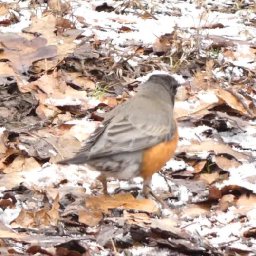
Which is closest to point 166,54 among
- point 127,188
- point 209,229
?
point 127,188

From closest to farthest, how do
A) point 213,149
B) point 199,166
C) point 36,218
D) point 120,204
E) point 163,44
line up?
point 36,218 → point 120,204 → point 199,166 → point 213,149 → point 163,44

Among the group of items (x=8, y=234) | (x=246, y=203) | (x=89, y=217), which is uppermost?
(x=8, y=234)

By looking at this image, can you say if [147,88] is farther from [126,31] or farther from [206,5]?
[206,5]

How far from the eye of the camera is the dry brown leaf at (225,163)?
464cm

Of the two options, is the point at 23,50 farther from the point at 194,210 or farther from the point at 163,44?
the point at 194,210

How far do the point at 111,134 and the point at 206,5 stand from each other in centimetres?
360

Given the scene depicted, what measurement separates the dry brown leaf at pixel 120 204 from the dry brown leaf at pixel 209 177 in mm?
500

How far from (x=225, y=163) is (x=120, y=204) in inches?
33.9

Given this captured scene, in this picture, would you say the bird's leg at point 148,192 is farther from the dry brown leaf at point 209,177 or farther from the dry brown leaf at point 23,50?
the dry brown leaf at point 23,50

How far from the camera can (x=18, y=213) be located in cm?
384

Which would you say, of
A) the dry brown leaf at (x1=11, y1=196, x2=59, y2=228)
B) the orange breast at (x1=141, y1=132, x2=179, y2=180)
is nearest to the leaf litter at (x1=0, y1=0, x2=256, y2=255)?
the dry brown leaf at (x1=11, y1=196, x2=59, y2=228)

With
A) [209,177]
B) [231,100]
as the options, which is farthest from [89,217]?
[231,100]

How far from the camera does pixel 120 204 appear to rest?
159 inches

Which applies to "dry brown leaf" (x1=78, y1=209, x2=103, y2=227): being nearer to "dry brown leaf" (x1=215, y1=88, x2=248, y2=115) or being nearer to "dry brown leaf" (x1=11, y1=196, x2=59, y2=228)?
"dry brown leaf" (x1=11, y1=196, x2=59, y2=228)
